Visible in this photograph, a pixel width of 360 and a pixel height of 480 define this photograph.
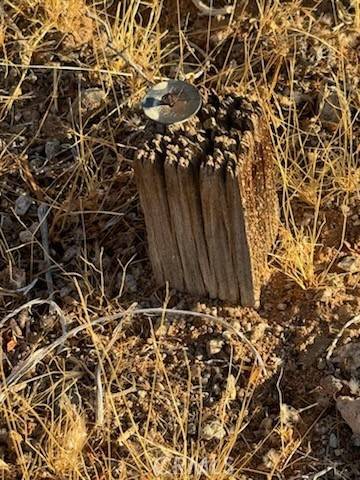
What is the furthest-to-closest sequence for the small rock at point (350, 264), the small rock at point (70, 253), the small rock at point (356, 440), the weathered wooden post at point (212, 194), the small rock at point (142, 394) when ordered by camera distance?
the small rock at point (70, 253) → the small rock at point (350, 264) → the small rock at point (142, 394) → the small rock at point (356, 440) → the weathered wooden post at point (212, 194)

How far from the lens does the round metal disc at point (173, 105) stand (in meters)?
2.41

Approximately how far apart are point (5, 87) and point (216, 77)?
690 mm

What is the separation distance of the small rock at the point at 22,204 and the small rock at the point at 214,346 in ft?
2.40

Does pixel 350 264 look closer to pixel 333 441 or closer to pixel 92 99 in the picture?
pixel 333 441

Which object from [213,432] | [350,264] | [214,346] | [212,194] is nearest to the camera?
[212,194]

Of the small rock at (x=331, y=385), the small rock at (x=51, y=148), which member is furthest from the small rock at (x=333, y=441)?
the small rock at (x=51, y=148)

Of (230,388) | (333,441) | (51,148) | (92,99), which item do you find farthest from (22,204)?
(333,441)

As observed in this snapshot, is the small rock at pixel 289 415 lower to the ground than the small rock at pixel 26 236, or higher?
lower

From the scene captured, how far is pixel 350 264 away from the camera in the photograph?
2.77m

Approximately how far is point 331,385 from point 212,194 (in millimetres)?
583

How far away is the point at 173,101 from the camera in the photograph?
243 cm

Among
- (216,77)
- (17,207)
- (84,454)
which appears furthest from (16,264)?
(216,77)

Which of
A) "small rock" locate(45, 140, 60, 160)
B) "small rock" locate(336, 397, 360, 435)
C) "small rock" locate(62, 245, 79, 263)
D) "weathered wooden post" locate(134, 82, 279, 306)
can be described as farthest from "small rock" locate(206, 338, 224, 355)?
"small rock" locate(45, 140, 60, 160)

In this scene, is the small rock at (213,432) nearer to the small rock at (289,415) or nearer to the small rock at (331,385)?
the small rock at (289,415)
